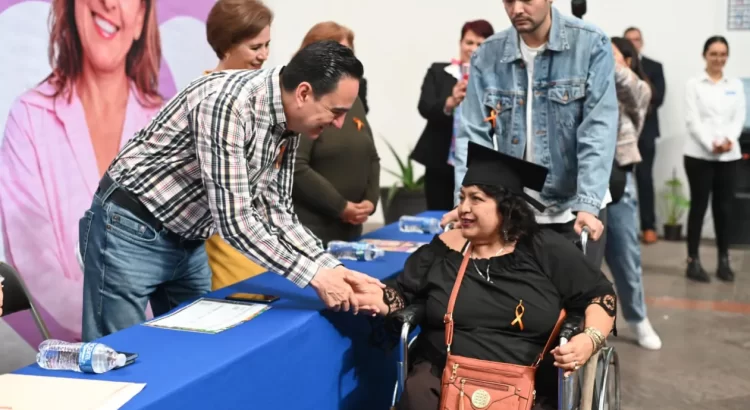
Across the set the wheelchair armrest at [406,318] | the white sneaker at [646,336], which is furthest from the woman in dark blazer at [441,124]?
the wheelchair armrest at [406,318]

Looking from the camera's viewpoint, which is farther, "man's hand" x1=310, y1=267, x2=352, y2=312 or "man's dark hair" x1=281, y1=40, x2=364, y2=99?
"man's hand" x1=310, y1=267, x2=352, y2=312

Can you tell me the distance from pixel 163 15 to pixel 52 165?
1.09 m

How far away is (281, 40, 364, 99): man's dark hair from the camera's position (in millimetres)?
1902

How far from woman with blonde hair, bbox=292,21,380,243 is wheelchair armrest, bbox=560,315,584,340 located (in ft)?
3.77

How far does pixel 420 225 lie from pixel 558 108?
92cm

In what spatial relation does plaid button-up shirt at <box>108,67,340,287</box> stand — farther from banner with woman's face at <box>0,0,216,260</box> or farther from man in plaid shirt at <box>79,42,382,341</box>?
banner with woman's face at <box>0,0,216,260</box>

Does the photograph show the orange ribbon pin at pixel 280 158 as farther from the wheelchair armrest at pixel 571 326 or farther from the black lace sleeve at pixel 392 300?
the wheelchair armrest at pixel 571 326

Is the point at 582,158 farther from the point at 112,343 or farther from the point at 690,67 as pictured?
the point at 690,67

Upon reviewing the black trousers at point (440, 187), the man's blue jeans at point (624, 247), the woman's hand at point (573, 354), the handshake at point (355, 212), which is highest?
the handshake at point (355, 212)

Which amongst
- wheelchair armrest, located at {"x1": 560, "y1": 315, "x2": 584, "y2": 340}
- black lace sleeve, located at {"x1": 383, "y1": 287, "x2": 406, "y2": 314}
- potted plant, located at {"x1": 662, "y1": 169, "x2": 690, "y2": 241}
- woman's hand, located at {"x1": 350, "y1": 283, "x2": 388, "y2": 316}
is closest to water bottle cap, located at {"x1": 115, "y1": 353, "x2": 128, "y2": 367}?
woman's hand, located at {"x1": 350, "y1": 283, "x2": 388, "y2": 316}

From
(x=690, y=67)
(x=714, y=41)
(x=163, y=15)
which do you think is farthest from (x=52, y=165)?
(x=690, y=67)

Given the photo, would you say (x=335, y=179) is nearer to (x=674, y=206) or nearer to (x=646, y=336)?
(x=646, y=336)

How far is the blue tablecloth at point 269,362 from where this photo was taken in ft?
5.25

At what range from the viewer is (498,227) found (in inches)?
92.9
